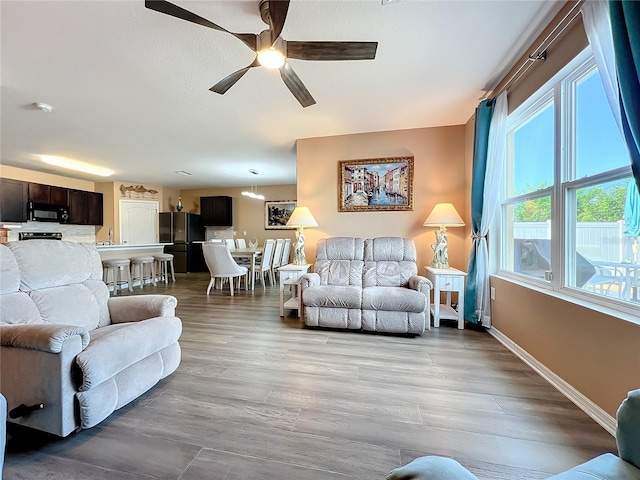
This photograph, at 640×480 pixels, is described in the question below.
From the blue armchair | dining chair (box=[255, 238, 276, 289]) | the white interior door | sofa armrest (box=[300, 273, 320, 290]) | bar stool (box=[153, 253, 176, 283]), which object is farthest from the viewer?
the white interior door

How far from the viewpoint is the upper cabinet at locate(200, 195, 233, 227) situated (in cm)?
A: 777

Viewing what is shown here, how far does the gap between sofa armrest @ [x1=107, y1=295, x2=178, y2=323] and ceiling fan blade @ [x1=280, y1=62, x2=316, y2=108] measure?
1.88m

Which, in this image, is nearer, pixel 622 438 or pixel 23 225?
pixel 622 438

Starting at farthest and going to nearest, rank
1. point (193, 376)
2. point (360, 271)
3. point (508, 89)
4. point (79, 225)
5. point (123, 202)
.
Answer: point (123, 202) < point (79, 225) < point (360, 271) < point (508, 89) < point (193, 376)

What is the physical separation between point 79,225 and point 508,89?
837 cm

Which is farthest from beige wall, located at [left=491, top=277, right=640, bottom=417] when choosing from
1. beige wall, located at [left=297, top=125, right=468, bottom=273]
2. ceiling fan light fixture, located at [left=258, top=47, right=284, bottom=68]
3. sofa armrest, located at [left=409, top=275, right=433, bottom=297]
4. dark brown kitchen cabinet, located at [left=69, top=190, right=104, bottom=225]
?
dark brown kitchen cabinet, located at [left=69, top=190, right=104, bottom=225]

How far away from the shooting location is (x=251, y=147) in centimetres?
432

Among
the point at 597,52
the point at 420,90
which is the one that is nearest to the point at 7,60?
the point at 420,90

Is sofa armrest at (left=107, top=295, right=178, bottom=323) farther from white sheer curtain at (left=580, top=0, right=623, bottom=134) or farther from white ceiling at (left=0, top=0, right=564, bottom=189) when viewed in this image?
white sheer curtain at (left=580, top=0, right=623, bottom=134)

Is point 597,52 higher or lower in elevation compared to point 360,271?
higher

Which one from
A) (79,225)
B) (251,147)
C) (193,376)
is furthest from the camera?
(79,225)

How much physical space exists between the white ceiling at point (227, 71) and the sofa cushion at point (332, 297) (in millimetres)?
2086

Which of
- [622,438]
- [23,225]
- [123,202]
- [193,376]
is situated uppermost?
[123,202]

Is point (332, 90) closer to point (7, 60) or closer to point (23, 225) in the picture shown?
point (7, 60)
